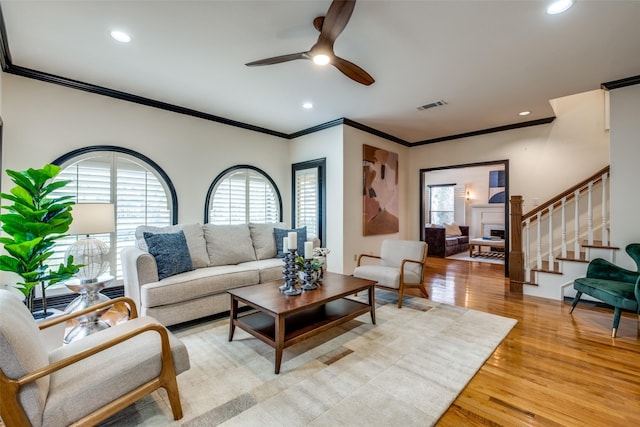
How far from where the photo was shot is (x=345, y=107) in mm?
4266

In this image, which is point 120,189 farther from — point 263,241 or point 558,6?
point 558,6

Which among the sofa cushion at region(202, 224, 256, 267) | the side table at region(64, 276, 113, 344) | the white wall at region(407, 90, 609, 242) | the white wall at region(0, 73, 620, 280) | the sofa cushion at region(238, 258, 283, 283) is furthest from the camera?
the white wall at region(407, 90, 609, 242)

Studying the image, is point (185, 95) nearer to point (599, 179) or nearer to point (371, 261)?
point (371, 261)

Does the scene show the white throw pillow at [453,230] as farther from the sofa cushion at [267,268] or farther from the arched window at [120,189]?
the arched window at [120,189]

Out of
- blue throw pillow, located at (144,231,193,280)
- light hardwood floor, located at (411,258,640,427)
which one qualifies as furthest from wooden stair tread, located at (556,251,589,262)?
blue throw pillow, located at (144,231,193,280)

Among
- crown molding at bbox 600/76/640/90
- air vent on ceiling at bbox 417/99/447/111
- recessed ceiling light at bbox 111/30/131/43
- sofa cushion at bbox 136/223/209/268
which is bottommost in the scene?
sofa cushion at bbox 136/223/209/268

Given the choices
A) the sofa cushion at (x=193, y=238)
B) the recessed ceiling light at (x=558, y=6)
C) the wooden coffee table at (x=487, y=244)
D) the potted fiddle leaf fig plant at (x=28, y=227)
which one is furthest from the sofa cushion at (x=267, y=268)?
the wooden coffee table at (x=487, y=244)

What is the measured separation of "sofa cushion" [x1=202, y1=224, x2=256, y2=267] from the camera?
12.3 ft

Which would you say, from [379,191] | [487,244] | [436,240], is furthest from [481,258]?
[379,191]

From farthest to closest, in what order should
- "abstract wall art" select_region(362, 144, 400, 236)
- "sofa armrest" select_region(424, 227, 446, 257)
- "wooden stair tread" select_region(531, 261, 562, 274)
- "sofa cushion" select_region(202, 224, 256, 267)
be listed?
"sofa armrest" select_region(424, 227, 446, 257), "abstract wall art" select_region(362, 144, 400, 236), "wooden stair tread" select_region(531, 261, 562, 274), "sofa cushion" select_region(202, 224, 256, 267)

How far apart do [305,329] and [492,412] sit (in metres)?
1.37

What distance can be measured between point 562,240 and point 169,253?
515 centimetres

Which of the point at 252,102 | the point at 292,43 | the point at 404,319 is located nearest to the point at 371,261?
the point at 404,319

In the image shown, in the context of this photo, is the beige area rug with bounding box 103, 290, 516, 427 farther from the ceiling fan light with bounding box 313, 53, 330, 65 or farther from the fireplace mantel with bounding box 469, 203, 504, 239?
the fireplace mantel with bounding box 469, 203, 504, 239
